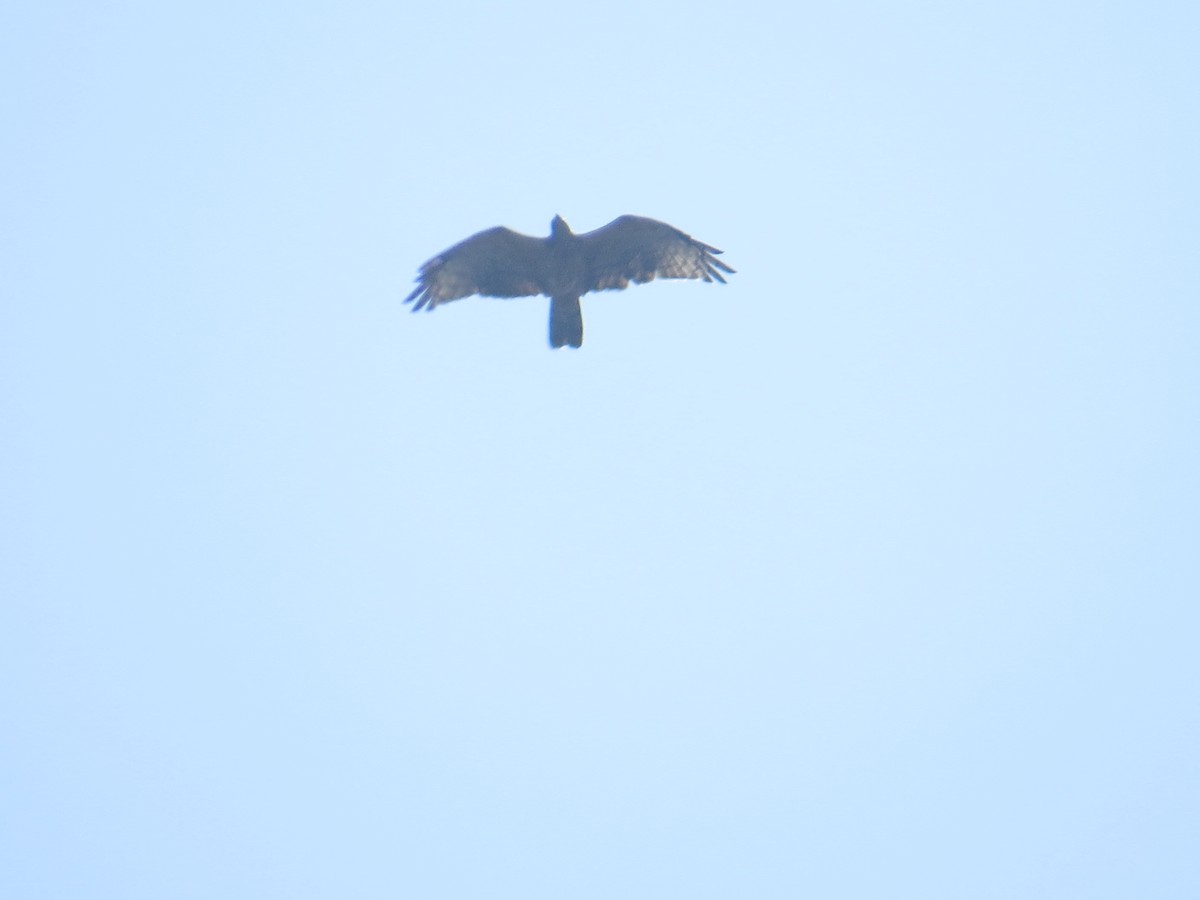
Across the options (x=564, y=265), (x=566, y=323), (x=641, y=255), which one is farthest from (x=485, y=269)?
(x=641, y=255)

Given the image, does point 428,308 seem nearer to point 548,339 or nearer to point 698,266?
point 548,339

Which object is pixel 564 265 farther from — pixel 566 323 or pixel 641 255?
pixel 641 255

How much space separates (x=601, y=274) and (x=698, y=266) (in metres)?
1.09

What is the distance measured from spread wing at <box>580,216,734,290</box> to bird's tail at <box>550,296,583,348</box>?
0.45 metres

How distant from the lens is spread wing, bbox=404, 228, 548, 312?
13.0 m

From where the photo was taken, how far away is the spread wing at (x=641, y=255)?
1301 cm

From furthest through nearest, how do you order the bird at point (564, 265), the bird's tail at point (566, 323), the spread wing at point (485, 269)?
the spread wing at point (485, 269)
the bird at point (564, 265)
the bird's tail at point (566, 323)

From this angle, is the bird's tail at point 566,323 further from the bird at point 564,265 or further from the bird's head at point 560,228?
the bird's head at point 560,228

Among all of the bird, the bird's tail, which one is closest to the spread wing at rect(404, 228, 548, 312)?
the bird

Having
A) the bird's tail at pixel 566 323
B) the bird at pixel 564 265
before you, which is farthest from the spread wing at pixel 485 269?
the bird's tail at pixel 566 323

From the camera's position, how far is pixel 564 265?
12875 millimetres

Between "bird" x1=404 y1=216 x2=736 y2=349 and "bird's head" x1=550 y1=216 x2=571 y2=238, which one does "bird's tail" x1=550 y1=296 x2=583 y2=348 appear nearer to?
"bird" x1=404 y1=216 x2=736 y2=349

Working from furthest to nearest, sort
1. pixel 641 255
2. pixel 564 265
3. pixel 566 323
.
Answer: pixel 641 255
pixel 564 265
pixel 566 323

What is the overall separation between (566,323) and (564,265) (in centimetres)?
65
